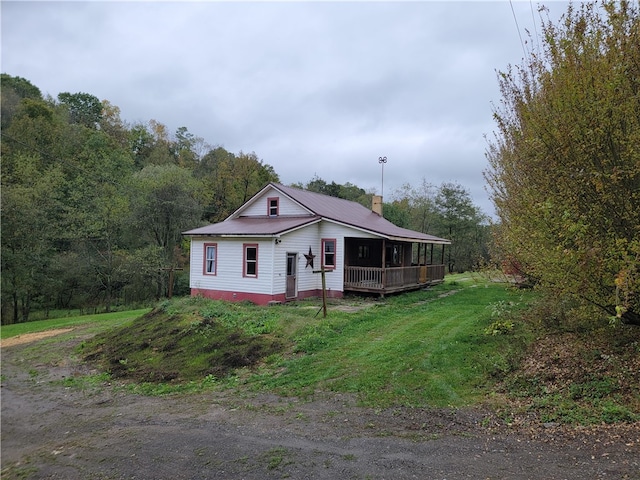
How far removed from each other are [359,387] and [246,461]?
10.1 ft

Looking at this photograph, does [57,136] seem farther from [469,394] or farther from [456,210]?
[469,394]

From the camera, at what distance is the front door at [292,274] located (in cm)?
1886

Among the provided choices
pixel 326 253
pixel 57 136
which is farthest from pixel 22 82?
pixel 326 253

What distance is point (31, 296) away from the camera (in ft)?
100

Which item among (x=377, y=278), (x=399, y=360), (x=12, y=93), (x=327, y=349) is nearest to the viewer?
(x=399, y=360)

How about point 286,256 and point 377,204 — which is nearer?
point 286,256

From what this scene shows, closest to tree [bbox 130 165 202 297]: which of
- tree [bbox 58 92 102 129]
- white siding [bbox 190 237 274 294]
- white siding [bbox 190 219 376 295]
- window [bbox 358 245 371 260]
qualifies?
white siding [bbox 190 237 274 294]

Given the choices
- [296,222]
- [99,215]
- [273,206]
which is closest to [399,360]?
[296,222]

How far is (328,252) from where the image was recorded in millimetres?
20562

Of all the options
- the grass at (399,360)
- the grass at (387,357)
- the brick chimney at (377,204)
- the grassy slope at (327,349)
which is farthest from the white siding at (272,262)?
the brick chimney at (377,204)

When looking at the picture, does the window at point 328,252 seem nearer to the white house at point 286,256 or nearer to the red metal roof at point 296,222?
the white house at point 286,256

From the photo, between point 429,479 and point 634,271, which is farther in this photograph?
point 634,271

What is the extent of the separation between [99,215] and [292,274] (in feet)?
65.9

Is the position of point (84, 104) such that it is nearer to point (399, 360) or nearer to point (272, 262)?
point (272, 262)
